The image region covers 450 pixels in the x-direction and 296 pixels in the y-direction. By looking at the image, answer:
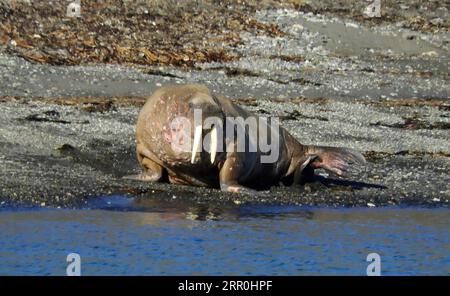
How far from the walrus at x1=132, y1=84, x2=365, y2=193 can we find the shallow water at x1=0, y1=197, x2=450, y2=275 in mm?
631

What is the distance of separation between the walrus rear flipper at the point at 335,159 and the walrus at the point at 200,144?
0.01m

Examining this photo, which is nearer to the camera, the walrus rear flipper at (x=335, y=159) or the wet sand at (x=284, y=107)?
the wet sand at (x=284, y=107)

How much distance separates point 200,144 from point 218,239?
1646 millimetres

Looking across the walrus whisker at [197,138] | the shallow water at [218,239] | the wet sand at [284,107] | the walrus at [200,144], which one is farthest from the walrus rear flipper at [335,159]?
the walrus whisker at [197,138]

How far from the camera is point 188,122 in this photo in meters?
14.0

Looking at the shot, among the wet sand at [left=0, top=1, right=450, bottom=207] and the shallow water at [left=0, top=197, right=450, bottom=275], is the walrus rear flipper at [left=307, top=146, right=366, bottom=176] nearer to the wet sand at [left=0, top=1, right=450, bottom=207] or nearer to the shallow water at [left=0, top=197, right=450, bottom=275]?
the wet sand at [left=0, top=1, right=450, bottom=207]

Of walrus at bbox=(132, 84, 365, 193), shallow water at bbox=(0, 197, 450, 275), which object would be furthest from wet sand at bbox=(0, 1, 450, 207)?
shallow water at bbox=(0, 197, 450, 275)

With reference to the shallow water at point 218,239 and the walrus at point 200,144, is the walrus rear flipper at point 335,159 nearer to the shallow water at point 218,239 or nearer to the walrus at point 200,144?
the walrus at point 200,144

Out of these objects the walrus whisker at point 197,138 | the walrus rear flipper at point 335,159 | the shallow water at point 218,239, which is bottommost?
the shallow water at point 218,239

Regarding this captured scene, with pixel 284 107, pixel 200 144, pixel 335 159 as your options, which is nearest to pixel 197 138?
pixel 200 144

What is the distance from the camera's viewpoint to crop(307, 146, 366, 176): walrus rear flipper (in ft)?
48.7

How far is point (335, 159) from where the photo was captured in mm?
14922

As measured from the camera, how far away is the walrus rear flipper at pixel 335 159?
48.7 ft
